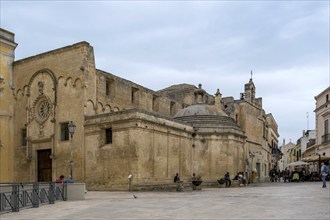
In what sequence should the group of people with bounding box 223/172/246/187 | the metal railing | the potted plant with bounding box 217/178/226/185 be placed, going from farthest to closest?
the group of people with bounding box 223/172/246/187 < the potted plant with bounding box 217/178/226/185 < the metal railing

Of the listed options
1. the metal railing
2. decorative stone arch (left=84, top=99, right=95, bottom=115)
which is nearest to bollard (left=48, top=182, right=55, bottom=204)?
the metal railing

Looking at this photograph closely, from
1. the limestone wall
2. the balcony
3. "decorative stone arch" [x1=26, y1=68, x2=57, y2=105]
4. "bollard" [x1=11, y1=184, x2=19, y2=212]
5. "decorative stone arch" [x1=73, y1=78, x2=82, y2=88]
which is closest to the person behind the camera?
"bollard" [x1=11, y1=184, x2=19, y2=212]

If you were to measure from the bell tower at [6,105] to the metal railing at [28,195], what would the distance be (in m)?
17.1

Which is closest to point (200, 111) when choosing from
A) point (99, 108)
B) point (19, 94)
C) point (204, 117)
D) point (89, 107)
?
point (204, 117)

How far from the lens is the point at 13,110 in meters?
35.1

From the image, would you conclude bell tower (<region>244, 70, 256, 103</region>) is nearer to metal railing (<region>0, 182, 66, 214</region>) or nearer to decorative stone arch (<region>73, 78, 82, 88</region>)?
decorative stone arch (<region>73, 78, 82, 88</region>)

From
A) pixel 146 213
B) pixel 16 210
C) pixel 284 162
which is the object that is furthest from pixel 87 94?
pixel 284 162

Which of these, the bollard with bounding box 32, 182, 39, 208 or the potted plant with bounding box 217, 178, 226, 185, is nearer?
the bollard with bounding box 32, 182, 39, 208

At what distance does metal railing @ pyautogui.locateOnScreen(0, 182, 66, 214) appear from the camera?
47.9ft

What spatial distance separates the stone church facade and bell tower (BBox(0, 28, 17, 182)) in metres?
0.08

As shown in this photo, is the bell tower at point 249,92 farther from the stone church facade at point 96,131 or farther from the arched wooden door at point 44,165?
the arched wooden door at point 44,165

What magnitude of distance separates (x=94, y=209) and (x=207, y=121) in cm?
2151

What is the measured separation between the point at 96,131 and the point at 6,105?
10902 millimetres

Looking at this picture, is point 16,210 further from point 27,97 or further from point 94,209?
point 27,97
